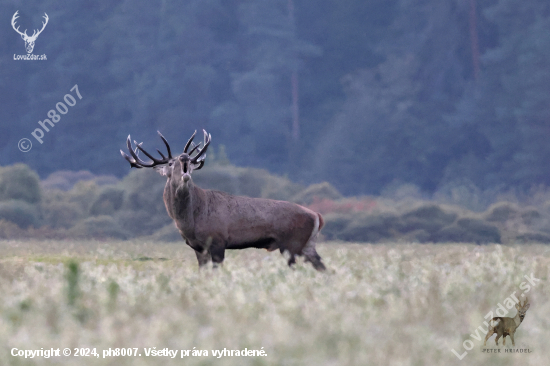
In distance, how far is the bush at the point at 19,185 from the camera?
2391 cm

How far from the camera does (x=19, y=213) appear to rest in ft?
76.0

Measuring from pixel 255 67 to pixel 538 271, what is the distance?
33695 millimetres

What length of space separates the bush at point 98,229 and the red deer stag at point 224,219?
11.7 meters

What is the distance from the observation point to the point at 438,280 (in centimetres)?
802

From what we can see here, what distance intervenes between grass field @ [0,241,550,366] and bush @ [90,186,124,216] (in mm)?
16160

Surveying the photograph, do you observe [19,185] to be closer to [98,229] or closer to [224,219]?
[98,229]

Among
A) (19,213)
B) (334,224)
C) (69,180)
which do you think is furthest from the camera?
(69,180)

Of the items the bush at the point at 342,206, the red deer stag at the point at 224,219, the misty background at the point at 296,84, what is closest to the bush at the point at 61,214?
the bush at the point at 342,206

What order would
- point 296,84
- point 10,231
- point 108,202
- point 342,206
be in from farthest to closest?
1. point 296,84
2. point 108,202
3. point 342,206
4. point 10,231

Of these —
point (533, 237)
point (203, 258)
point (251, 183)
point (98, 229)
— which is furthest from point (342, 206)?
point (203, 258)

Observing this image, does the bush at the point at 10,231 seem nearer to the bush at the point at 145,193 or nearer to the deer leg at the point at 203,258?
the bush at the point at 145,193

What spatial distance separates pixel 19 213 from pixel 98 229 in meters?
2.31

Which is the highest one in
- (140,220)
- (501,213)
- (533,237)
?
(140,220)

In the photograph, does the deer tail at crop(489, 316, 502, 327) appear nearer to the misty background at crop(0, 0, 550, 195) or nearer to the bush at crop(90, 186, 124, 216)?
the bush at crop(90, 186, 124, 216)
